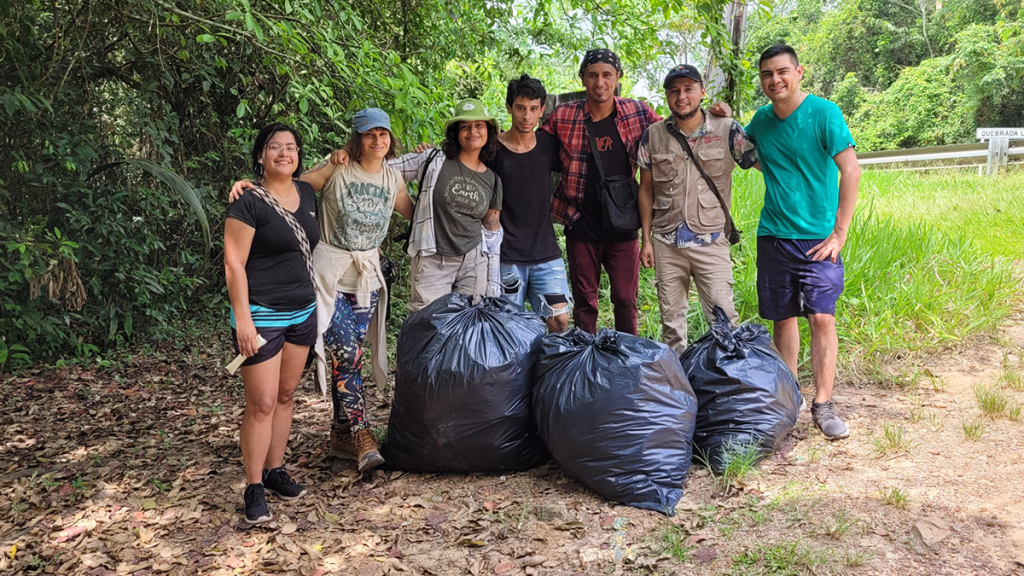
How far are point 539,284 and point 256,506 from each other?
164 cm

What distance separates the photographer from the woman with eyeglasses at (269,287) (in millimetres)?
2631

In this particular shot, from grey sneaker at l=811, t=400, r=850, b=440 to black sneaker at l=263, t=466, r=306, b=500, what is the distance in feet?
7.53

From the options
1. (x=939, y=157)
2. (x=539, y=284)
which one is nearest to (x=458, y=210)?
(x=539, y=284)

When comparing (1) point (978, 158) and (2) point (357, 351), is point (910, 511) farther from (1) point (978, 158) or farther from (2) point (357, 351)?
(1) point (978, 158)

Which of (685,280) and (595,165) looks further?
(595,165)

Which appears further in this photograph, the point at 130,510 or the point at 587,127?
the point at 587,127

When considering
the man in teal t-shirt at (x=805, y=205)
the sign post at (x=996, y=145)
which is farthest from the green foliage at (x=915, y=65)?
the man in teal t-shirt at (x=805, y=205)

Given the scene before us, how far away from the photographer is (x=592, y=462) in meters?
2.78

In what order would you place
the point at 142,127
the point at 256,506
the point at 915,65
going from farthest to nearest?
1. the point at 915,65
2. the point at 142,127
3. the point at 256,506

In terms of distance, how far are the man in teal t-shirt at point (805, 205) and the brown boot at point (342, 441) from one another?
6.69 ft

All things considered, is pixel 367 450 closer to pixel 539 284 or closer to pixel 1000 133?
pixel 539 284

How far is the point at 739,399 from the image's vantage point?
2975 millimetres

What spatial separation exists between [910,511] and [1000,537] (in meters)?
0.27

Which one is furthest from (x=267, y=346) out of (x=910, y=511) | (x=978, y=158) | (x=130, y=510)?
(x=978, y=158)
